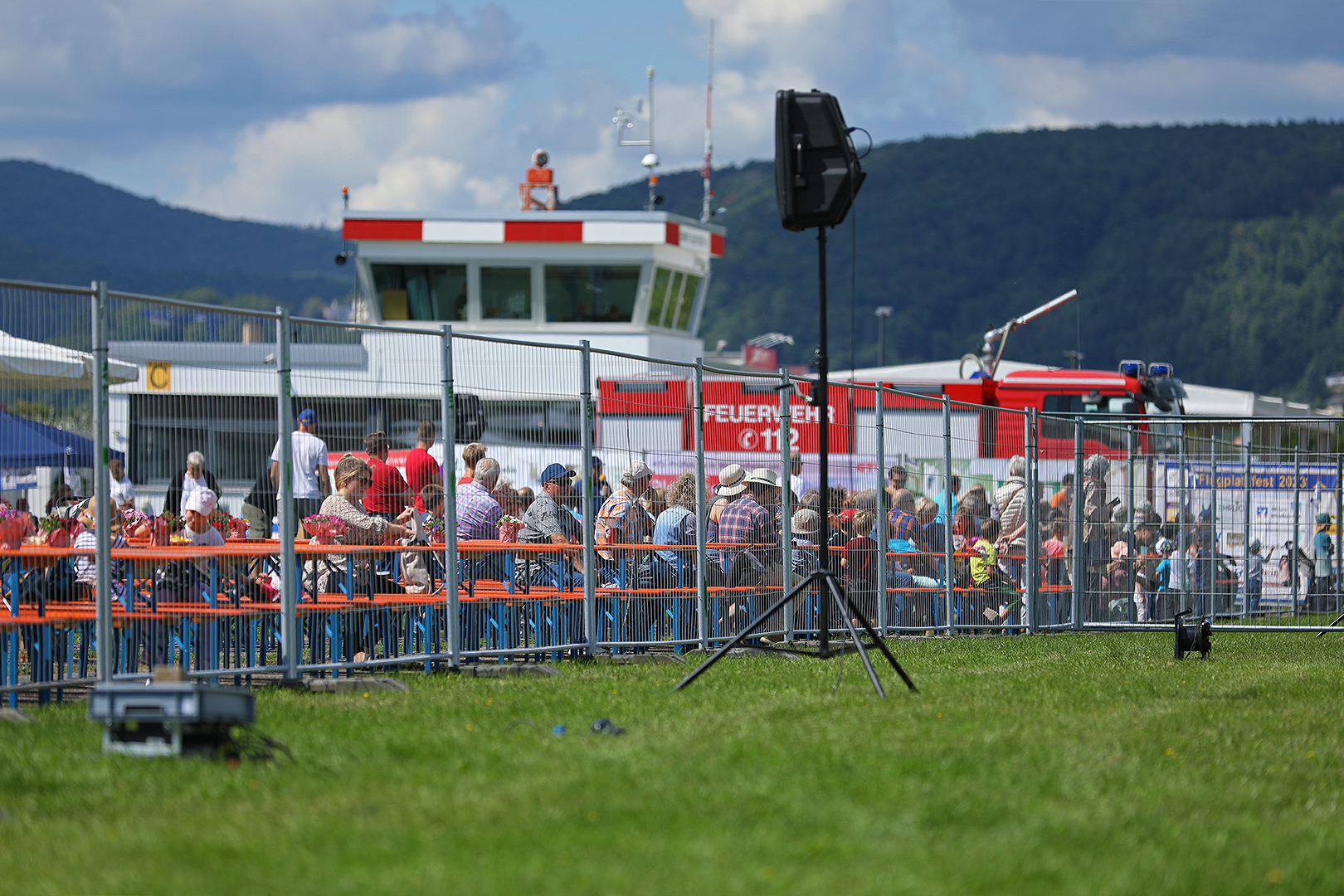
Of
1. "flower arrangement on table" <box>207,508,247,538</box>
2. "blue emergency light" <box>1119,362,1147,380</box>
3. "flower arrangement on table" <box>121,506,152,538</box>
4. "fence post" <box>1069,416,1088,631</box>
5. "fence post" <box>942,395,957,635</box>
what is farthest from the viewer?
"blue emergency light" <box>1119,362,1147,380</box>

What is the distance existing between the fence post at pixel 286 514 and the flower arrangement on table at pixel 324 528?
1.47 ft

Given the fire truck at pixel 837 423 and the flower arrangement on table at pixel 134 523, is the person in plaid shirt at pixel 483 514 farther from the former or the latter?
the flower arrangement on table at pixel 134 523

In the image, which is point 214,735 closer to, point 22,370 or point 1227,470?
point 22,370

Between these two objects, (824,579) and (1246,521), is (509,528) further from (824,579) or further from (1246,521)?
(1246,521)

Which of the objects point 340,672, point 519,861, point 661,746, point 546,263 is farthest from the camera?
point 546,263

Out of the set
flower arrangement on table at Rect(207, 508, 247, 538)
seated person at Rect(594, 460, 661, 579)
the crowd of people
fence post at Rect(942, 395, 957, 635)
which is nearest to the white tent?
the crowd of people

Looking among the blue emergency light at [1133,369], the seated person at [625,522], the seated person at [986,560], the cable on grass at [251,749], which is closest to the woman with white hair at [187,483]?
the cable on grass at [251,749]

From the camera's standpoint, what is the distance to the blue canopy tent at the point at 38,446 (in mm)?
8000

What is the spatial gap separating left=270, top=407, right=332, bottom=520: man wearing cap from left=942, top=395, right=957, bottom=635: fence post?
7.08 meters

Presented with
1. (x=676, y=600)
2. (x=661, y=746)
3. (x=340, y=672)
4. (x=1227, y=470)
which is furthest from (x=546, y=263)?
(x=661, y=746)

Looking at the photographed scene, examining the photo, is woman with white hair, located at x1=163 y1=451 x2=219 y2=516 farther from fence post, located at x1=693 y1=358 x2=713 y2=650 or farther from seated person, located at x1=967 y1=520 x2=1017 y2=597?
seated person, located at x1=967 y1=520 x2=1017 y2=597

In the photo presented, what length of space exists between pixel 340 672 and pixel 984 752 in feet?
15.5

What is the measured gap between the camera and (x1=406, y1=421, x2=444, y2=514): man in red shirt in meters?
10.3

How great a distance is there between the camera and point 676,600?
1198cm
